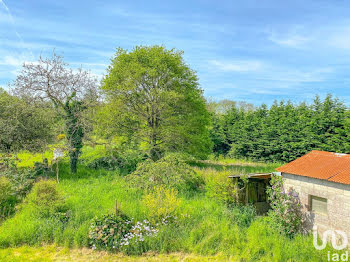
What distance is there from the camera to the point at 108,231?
756cm

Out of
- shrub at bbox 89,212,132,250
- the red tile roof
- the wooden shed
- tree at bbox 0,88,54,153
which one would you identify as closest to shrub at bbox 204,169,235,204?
the wooden shed

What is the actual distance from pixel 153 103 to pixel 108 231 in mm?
10319

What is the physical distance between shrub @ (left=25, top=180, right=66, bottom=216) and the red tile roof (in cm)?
858

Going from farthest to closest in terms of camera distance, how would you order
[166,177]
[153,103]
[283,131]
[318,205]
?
[283,131] < [153,103] < [166,177] < [318,205]

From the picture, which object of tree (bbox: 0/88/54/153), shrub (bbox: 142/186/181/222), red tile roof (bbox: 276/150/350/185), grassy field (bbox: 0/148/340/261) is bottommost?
grassy field (bbox: 0/148/340/261)

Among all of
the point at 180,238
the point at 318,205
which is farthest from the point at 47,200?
the point at 318,205

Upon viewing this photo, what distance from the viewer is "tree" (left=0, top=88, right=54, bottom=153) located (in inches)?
571

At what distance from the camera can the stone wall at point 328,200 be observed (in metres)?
7.49

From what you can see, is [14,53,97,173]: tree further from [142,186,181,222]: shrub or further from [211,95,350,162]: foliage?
[211,95,350,162]: foliage

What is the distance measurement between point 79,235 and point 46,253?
98 cm

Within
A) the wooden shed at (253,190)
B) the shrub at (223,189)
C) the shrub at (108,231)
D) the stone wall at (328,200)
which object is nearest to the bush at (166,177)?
the shrub at (223,189)

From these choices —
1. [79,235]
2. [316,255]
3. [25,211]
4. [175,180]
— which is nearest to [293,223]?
[316,255]

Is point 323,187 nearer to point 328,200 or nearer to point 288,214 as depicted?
point 328,200

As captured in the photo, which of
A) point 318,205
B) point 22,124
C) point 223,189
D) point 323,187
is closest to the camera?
point 323,187
